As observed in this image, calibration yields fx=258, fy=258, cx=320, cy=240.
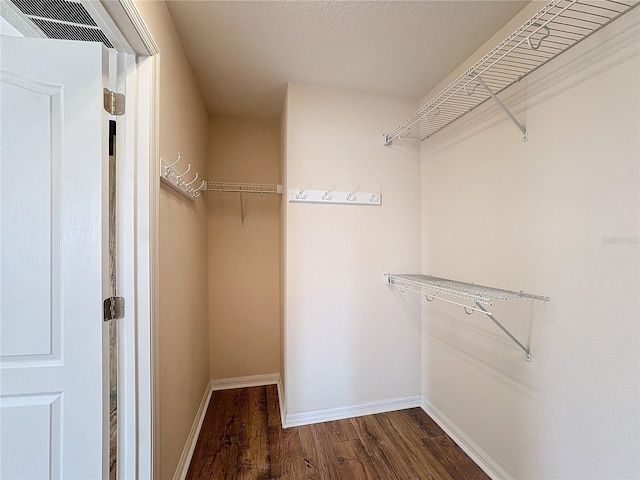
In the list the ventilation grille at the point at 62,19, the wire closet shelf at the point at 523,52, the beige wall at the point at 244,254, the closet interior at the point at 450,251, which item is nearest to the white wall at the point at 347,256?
the closet interior at the point at 450,251

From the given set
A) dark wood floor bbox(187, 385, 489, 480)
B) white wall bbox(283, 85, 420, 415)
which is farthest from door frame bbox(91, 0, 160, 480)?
white wall bbox(283, 85, 420, 415)

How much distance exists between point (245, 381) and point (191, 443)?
847 mm

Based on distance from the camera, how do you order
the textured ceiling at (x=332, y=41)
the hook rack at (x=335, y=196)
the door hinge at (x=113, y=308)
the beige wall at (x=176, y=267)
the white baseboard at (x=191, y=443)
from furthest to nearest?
the hook rack at (x=335, y=196) < the white baseboard at (x=191, y=443) < the textured ceiling at (x=332, y=41) < the beige wall at (x=176, y=267) < the door hinge at (x=113, y=308)

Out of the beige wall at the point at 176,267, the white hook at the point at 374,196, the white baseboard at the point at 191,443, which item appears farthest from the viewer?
the white hook at the point at 374,196

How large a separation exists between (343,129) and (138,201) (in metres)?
1.53

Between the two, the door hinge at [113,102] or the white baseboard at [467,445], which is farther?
the white baseboard at [467,445]

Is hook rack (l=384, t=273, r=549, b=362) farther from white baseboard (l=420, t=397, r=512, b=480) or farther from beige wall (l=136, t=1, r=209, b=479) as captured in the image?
beige wall (l=136, t=1, r=209, b=479)

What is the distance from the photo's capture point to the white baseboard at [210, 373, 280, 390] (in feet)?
8.07

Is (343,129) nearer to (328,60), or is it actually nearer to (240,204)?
(328,60)

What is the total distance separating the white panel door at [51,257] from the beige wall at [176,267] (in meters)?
0.27

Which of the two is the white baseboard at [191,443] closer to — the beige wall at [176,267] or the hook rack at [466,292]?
the beige wall at [176,267]

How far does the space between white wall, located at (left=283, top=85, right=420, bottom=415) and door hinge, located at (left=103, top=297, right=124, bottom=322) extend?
105cm

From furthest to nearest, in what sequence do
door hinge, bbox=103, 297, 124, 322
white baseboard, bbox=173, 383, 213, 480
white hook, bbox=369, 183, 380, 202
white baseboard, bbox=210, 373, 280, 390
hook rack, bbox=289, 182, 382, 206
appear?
white baseboard, bbox=210, 373, 280, 390 < white hook, bbox=369, 183, 380, 202 < hook rack, bbox=289, 182, 382, 206 < white baseboard, bbox=173, 383, 213, 480 < door hinge, bbox=103, 297, 124, 322

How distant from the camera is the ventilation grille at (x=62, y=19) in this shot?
37.8 inches
